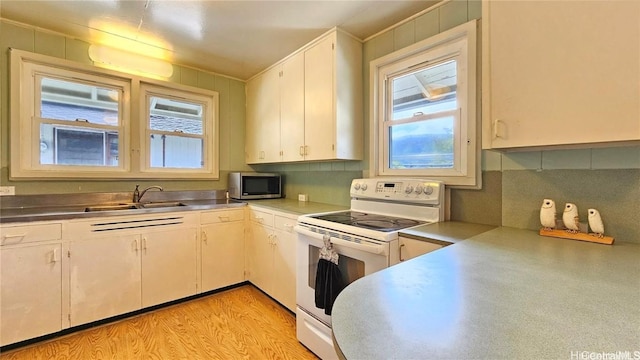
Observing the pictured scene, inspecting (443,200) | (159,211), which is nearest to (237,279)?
(159,211)

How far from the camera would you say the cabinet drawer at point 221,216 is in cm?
257

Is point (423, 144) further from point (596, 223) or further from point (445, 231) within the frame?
point (596, 223)

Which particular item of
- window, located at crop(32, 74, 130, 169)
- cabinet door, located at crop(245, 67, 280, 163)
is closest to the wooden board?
cabinet door, located at crop(245, 67, 280, 163)

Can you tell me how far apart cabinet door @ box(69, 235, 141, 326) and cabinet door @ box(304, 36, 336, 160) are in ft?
5.36

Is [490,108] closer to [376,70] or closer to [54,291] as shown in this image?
[376,70]

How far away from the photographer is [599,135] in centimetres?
104

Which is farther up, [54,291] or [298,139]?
[298,139]

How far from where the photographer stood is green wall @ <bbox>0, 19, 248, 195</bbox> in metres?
2.14

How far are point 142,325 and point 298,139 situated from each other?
6.35 feet

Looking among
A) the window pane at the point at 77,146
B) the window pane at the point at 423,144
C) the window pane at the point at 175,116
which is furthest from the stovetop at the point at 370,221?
the window pane at the point at 77,146

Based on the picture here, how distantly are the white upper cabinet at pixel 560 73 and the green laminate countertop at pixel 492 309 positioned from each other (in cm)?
51

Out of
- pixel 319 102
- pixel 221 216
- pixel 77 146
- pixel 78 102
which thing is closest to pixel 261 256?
pixel 221 216

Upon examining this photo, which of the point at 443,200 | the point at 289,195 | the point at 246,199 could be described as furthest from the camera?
the point at 289,195

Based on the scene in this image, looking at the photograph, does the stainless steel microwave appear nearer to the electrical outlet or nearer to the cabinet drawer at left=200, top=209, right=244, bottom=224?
the cabinet drawer at left=200, top=209, right=244, bottom=224
